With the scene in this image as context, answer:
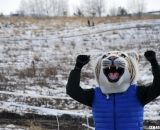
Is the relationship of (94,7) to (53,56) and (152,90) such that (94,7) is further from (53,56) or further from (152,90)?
(152,90)

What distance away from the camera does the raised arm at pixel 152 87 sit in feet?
12.4

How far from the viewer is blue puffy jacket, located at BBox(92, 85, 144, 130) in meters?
3.84

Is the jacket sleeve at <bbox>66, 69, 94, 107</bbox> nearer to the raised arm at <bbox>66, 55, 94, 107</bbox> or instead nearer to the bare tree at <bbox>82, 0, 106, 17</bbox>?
the raised arm at <bbox>66, 55, 94, 107</bbox>

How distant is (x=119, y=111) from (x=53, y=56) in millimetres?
17665

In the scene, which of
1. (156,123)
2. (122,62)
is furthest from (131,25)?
(122,62)

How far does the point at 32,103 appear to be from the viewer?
1248 cm

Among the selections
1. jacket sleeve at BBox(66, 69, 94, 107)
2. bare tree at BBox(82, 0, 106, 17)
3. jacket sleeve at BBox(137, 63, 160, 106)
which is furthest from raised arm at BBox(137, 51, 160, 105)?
bare tree at BBox(82, 0, 106, 17)

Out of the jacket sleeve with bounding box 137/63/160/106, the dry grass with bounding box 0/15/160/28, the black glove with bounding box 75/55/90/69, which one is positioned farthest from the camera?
the dry grass with bounding box 0/15/160/28

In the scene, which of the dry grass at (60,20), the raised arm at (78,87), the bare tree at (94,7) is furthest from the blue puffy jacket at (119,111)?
the bare tree at (94,7)

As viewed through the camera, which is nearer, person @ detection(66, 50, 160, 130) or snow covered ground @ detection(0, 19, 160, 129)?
person @ detection(66, 50, 160, 130)

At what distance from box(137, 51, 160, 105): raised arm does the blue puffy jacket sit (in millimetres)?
53

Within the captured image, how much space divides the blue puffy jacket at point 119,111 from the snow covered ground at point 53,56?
0.50 m

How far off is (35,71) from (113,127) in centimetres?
1383

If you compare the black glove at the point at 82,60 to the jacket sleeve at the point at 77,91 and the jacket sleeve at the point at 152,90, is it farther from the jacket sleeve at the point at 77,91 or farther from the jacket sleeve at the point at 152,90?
the jacket sleeve at the point at 152,90
